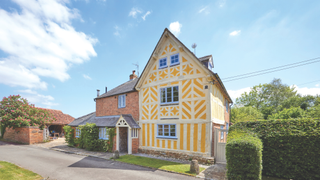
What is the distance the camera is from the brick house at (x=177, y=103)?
10.5 meters

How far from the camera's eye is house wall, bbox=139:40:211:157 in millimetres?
10547

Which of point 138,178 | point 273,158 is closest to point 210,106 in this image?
point 273,158

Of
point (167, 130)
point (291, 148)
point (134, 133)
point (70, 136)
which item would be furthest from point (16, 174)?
point (291, 148)

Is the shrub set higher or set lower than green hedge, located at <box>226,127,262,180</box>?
lower

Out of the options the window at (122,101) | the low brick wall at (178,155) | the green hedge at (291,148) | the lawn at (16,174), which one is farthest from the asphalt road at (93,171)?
the window at (122,101)

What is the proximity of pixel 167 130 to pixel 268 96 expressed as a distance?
1494 inches

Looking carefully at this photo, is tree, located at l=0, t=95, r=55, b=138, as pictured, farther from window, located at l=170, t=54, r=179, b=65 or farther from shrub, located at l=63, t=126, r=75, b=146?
window, located at l=170, t=54, r=179, b=65

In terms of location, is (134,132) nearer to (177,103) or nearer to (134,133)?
(134,133)

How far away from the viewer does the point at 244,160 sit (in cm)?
614

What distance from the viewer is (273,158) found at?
7.32 meters

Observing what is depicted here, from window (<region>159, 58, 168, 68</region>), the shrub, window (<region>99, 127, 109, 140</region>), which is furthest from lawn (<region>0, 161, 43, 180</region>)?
window (<region>159, 58, 168, 68</region>)

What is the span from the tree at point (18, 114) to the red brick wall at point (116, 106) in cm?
979

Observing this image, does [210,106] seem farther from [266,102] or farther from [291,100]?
[266,102]

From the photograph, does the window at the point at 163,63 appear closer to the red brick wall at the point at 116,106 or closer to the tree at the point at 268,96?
the red brick wall at the point at 116,106
